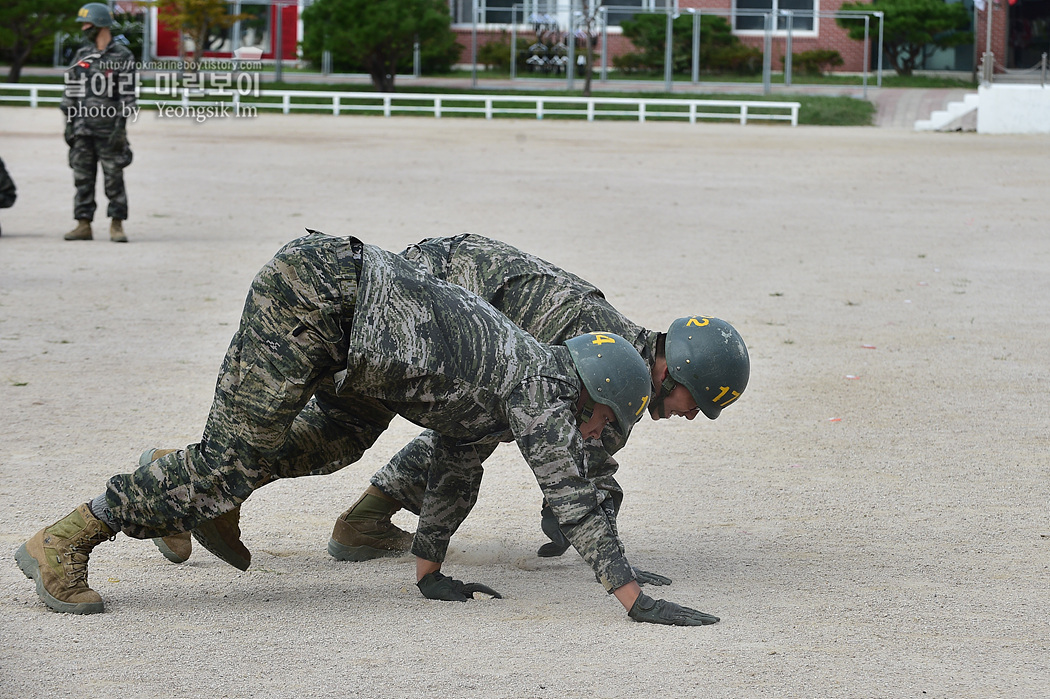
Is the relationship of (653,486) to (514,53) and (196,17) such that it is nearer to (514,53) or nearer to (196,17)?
(514,53)

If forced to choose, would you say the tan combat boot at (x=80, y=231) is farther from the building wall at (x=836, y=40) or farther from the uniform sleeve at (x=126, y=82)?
the building wall at (x=836, y=40)

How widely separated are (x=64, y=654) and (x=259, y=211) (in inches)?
508

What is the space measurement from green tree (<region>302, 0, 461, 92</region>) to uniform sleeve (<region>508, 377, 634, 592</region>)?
124 ft

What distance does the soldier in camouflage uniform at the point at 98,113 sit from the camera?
44.4ft

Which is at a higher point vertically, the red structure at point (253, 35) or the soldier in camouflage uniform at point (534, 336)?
the red structure at point (253, 35)

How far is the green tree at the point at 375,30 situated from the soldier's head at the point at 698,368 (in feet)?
123

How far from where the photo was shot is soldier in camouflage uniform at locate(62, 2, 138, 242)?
13.5 m

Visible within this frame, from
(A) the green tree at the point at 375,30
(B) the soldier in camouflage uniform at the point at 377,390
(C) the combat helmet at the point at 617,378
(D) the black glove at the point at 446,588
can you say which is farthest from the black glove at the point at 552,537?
(A) the green tree at the point at 375,30

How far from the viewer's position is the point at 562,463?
13.6ft

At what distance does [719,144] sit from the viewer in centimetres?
2742

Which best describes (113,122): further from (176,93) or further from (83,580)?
(176,93)

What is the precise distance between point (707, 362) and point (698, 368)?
4cm

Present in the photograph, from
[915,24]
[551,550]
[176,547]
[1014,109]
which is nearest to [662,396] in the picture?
[551,550]

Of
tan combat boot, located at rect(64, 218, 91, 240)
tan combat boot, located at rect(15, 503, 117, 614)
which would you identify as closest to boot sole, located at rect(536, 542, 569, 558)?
tan combat boot, located at rect(15, 503, 117, 614)
